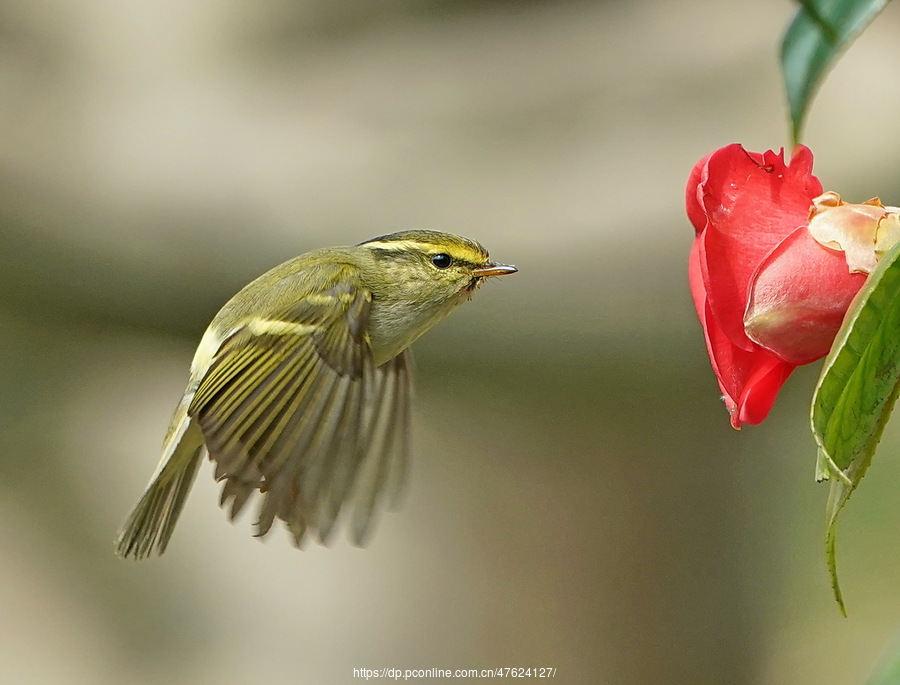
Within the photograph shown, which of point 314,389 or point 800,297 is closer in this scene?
point 800,297

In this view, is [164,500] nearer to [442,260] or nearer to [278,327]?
[278,327]

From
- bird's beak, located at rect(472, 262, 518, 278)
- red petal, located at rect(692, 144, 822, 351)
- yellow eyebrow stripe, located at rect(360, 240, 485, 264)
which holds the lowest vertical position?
red petal, located at rect(692, 144, 822, 351)

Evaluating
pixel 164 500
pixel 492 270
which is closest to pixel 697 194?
pixel 492 270

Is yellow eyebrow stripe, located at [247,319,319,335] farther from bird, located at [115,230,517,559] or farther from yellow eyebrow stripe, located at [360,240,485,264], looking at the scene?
yellow eyebrow stripe, located at [360,240,485,264]

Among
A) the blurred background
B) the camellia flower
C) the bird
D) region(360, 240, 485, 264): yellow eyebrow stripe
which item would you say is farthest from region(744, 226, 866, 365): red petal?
the blurred background

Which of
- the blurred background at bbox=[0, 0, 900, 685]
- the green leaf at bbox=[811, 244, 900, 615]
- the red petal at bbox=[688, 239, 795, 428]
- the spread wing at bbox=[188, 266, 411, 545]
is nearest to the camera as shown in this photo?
the green leaf at bbox=[811, 244, 900, 615]
